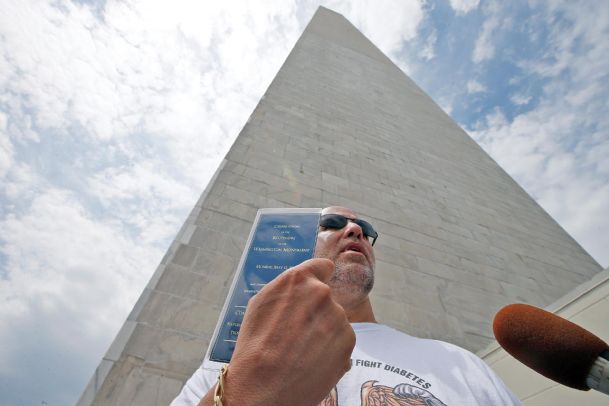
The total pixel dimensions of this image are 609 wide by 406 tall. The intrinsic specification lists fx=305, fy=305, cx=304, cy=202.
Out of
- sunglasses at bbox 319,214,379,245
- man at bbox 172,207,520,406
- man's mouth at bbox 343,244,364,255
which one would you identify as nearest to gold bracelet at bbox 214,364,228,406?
man at bbox 172,207,520,406

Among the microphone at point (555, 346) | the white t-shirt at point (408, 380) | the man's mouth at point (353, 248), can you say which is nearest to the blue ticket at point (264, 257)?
the white t-shirt at point (408, 380)

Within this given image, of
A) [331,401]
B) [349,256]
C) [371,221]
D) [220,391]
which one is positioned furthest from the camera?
[371,221]

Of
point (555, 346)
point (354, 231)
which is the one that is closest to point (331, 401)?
point (555, 346)

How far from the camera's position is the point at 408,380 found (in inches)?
35.0

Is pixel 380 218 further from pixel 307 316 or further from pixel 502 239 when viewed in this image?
pixel 307 316

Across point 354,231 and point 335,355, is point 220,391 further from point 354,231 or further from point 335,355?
point 354,231

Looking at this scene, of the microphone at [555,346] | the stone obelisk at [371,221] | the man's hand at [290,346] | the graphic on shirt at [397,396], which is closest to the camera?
the man's hand at [290,346]

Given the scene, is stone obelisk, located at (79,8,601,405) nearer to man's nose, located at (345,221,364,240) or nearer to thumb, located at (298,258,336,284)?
man's nose, located at (345,221,364,240)

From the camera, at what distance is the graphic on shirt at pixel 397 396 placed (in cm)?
81

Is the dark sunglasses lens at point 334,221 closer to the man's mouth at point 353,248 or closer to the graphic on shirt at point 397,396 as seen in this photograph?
the man's mouth at point 353,248

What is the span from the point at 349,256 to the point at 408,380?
1.67ft

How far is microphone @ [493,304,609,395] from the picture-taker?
608mm

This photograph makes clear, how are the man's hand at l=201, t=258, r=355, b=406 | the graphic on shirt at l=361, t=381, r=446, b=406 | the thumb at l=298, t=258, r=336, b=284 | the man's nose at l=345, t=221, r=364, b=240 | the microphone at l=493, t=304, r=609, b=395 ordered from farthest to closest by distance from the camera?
the man's nose at l=345, t=221, r=364, b=240
the graphic on shirt at l=361, t=381, r=446, b=406
the microphone at l=493, t=304, r=609, b=395
the thumb at l=298, t=258, r=336, b=284
the man's hand at l=201, t=258, r=355, b=406

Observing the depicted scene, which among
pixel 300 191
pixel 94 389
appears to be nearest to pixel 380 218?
pixel 300 191
